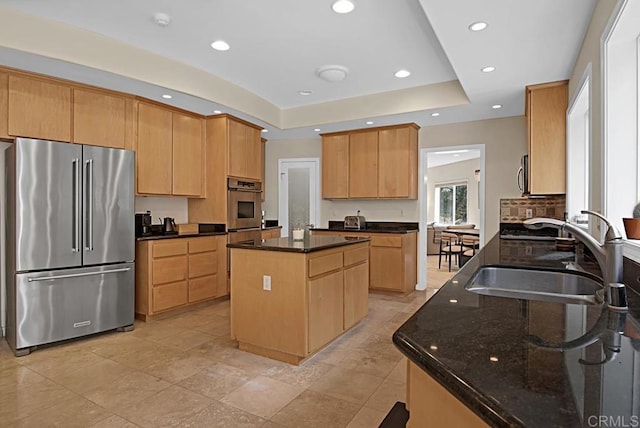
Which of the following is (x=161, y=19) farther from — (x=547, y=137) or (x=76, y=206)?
(x=547, y=137)

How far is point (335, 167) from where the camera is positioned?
19.4 ft

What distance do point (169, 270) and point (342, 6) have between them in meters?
3.22

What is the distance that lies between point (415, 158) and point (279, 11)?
10.5 ft

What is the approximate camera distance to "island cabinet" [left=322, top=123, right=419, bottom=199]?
5344mm

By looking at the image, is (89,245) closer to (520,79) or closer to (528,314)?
(528,314)

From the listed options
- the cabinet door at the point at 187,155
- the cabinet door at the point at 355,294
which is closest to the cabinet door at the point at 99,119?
the cabinet door at the point at 187,155

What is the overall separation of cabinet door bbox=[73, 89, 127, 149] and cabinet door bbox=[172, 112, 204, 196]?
0.70 meters

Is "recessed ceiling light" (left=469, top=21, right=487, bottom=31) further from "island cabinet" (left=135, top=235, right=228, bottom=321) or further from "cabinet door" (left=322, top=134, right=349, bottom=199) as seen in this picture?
"island cabinet" (left=135, top=235, right=228, bottom=321)

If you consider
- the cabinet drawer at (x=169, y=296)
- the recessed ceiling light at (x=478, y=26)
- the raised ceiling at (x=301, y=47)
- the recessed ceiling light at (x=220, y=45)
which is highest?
the recessed ceiling light at (x=220, y=45)

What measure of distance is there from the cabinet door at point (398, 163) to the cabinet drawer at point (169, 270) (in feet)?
9.89

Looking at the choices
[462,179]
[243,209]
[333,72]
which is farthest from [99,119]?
[462,179]

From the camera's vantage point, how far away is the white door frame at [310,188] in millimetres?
6289

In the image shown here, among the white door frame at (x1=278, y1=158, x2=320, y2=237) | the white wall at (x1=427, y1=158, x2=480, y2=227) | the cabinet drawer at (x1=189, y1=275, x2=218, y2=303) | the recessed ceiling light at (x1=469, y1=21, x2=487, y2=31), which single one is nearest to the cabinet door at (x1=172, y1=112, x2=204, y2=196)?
the cabinet drawer at (x1=189, y1=275, x2=218, y2=303)

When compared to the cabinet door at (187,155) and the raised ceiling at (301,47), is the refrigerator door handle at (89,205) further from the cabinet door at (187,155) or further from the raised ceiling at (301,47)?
the cabinet door at (187,155)
